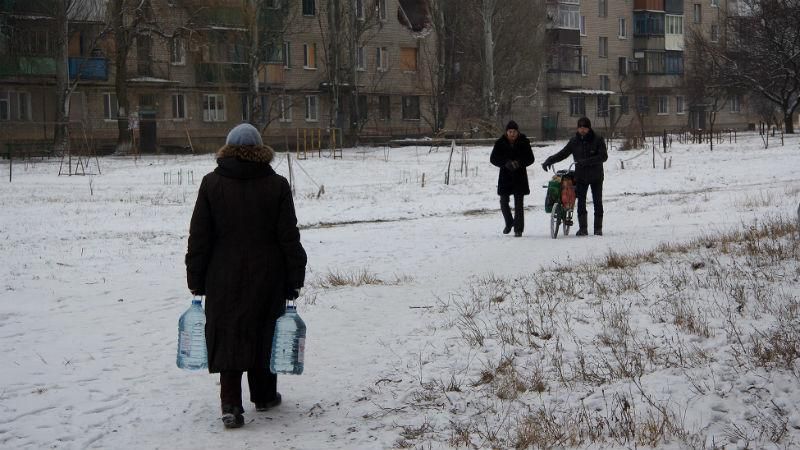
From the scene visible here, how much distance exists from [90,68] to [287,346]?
48995 mm

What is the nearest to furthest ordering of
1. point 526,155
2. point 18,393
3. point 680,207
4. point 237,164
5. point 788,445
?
point 788,445, point 237,164, point 18,393, point 526,155, point 680,207

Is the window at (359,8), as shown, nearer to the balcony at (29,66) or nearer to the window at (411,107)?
the window at (411,107)

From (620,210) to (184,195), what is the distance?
11.5m

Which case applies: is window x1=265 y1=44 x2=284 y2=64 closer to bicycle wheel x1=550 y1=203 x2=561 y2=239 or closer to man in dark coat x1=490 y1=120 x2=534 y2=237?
man in dark coat x1=490 y1=120 x2=534 y2=237

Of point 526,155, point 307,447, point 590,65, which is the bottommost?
point 307,447

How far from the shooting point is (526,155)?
664 inches

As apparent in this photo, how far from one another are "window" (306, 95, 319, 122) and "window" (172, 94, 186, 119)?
816cm

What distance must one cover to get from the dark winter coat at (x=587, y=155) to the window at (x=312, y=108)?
48.1 metres

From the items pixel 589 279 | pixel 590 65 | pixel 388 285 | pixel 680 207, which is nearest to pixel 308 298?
pixel 388 285

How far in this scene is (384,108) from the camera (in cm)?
6681

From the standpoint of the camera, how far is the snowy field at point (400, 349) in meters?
6.50

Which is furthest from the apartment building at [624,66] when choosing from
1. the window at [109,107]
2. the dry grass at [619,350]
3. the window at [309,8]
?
the dry grass at [619,350]

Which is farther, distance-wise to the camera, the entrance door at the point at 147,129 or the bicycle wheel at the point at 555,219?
the entrance door at the point at 147,129

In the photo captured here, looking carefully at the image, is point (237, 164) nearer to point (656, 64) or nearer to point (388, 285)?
point (388, 285)
